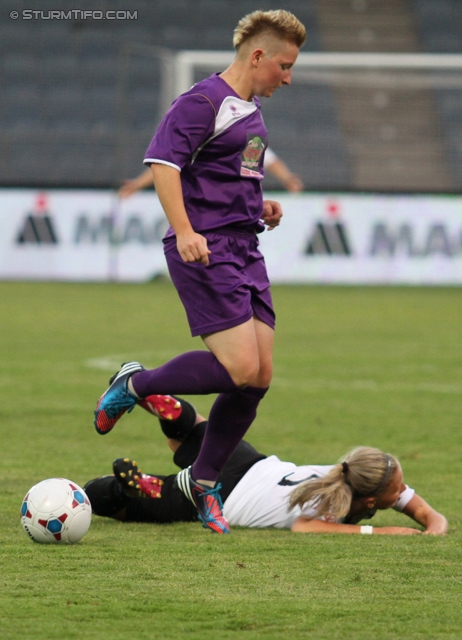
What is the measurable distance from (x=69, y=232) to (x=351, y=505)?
47.3ft

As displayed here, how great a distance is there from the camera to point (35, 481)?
4.82 m

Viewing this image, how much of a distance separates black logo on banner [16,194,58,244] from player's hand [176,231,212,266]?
14.7m

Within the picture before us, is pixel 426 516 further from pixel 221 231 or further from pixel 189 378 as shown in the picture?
pixel 221 231

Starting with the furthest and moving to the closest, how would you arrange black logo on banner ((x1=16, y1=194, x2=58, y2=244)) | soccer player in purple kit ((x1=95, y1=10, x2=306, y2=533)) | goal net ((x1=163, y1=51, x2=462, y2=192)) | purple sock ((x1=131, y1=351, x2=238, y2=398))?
1. goal net ((x1=163, y1=51, x2=462, y2=192))
2. black logo on banner ((x1=16, y1=194, x2=58, y2=244))
3. purple sock ((x1=131, y1=351, x2=238, y2=398))
4. soccer player in purple kit ((x1=95, y1=10, x2=306, y2=533))

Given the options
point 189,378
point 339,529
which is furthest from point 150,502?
point 339,529

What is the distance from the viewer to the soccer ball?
3693 mm

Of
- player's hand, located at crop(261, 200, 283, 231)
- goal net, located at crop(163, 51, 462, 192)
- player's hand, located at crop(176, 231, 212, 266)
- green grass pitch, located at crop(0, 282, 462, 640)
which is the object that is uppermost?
player's hand, located at crop(176, 231, 212, 266)

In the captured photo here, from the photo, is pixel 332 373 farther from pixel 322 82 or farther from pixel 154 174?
pixel 322 82

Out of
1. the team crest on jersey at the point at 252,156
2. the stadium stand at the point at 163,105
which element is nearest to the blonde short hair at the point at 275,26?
the team crest on jersey at the point at 252,156

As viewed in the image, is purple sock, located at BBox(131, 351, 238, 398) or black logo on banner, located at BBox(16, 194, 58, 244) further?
black logo on banner, located at BBox(16, 194, 58, 244)

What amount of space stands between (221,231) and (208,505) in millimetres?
998

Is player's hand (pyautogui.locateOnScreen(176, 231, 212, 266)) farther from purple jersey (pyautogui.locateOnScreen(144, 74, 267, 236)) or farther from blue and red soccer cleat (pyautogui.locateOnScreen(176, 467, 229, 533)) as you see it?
blue and red soccer cleat (pyautogui.locateOnScreen(176, 467, 229, 533))

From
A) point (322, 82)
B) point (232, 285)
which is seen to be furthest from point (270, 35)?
point (322, 82)

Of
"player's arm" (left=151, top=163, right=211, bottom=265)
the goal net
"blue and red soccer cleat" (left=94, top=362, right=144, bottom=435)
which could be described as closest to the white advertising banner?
the goal net
